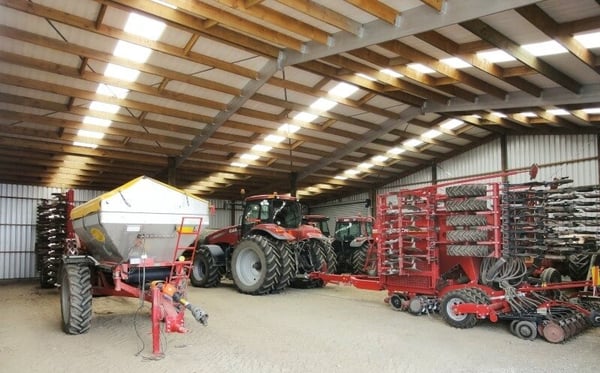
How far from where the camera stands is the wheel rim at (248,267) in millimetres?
10406

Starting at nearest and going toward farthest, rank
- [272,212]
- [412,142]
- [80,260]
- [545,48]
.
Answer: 1. [80,260]
2. [545,48]
3. [272,212]
4. [412,142]

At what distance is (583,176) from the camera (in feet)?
46.3

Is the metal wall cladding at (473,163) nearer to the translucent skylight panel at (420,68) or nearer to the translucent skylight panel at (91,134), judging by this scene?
the translucent skylight panel at (420,68)

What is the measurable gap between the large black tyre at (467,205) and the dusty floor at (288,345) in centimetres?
171

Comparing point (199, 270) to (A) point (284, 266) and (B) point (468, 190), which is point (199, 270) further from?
(B) point (468, 190)

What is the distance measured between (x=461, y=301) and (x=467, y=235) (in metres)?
0.96

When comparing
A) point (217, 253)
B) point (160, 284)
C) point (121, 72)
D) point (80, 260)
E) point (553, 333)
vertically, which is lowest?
point (553, 333)

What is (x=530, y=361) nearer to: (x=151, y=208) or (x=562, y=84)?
(x=151, y=208)

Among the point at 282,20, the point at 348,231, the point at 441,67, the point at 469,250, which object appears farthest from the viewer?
the point at 348,231

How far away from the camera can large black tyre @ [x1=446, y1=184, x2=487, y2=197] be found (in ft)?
22.8

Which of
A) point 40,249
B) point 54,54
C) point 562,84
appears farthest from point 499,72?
point 40,249

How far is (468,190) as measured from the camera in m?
7.04

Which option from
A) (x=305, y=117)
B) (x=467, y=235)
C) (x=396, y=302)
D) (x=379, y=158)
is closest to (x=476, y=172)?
(x=379, y=158)

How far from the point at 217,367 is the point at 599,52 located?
26.0 ft
